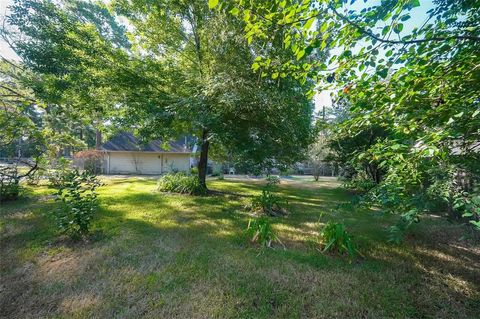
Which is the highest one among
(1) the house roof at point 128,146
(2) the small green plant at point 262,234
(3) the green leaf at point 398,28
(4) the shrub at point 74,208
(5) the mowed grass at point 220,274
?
(3) the green leaf at point 398,28

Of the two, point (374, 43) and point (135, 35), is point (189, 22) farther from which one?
point (374, 43)

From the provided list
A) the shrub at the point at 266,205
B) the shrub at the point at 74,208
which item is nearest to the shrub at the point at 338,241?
the shrub at the point at 266,205

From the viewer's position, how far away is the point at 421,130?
296 centimetres

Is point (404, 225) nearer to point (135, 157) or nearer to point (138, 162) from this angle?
point (138, 162)

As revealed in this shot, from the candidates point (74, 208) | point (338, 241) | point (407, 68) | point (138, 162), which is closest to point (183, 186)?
point (74, 208)

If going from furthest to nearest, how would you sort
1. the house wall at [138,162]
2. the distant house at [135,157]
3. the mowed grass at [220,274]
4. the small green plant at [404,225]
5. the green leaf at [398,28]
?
the house wall at [138,162] < the distant house at [135,157] < the mowed grass at [220,274] < the small green plant at [404,225] < the green leaf at [398,28]

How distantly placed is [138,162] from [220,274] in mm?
21560

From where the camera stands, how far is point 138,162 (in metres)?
22.8

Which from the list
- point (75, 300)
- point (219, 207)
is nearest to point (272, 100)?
point (219, 207)

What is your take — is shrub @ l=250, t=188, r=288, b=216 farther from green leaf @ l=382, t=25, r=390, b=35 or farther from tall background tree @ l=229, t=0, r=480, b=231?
green leaf @ l=382, t=25, r=390, b=35

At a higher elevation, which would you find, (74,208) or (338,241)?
(74,208)

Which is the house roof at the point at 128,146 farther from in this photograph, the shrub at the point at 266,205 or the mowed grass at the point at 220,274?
the mowed grass at the point at 220,274

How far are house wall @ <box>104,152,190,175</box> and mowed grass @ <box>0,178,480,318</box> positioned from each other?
674 inches

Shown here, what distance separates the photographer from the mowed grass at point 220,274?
2.83 meters
